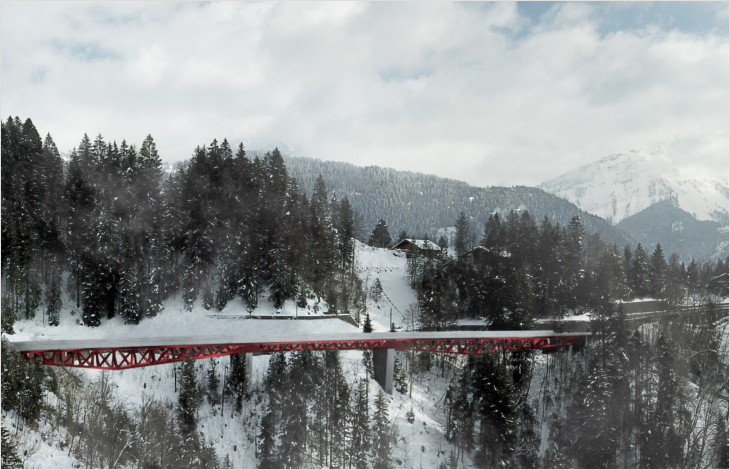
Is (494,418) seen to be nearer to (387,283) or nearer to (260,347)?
(260,347)

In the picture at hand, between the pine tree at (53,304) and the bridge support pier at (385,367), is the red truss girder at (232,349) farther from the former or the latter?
the pine tree at (53,304)

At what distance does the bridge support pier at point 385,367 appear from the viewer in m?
50.1

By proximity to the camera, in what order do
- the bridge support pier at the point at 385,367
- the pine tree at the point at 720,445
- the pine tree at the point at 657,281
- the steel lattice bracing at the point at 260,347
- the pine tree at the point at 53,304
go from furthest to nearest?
the pine tree at the point at 657,281 → the pine tree at the point at 53,304 → the bridge support pier at the point at 385,367 → the pine tree at the point at 720,445 → the steel lattice bracing at the point at 260,347

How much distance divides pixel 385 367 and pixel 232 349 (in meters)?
15.1

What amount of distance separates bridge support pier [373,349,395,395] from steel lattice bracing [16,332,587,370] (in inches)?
35.9

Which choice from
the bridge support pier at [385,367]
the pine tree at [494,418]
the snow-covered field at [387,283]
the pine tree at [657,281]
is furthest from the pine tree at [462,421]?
the pine tree at [657,281]

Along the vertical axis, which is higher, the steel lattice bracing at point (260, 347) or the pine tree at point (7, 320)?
the pine tree at point (7, 320)

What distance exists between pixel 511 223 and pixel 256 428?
187ft

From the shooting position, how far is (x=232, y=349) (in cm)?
4388

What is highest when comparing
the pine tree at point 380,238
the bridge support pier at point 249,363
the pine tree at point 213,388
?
the pine tree at point 380,238

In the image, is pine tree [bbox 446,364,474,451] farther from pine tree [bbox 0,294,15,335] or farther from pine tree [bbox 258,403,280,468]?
pine tree [bbox 0,294,15,335]

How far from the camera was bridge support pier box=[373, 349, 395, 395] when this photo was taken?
5009 centimetres

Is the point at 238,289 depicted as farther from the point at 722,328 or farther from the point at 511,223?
the point at 722,328

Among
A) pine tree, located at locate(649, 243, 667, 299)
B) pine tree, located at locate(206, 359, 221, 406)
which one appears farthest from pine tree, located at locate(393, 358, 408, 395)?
pine tree, located at locate(649, 243, 667, 299)
